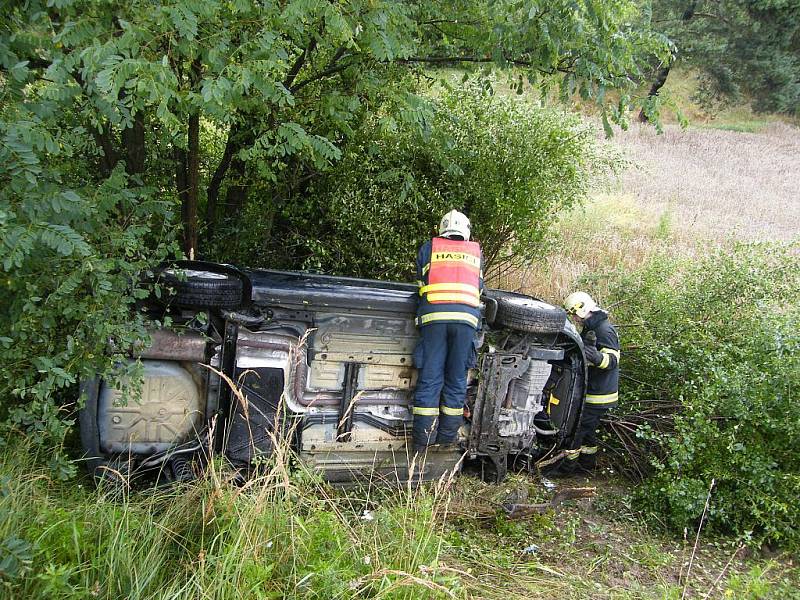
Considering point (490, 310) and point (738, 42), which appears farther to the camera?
point (738, 42)

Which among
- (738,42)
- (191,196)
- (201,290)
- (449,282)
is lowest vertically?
(201,290)

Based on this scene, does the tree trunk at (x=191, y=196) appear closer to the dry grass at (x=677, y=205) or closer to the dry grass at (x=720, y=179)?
the dry grass at (x=677, y=205)

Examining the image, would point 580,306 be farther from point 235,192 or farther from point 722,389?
point 235,192

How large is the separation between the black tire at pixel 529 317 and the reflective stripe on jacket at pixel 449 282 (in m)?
0.27

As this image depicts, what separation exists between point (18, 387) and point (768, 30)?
24.5 m

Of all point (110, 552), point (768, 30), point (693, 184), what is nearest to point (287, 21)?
point (110, 552)

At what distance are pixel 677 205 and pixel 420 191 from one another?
853cm

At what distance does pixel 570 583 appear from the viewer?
350 centimetres

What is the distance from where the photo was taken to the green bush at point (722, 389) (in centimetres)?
454

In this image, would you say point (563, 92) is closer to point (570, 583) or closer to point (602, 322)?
point (602, 322)

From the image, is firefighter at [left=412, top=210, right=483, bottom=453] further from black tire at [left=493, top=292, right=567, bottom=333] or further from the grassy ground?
the grassy ground

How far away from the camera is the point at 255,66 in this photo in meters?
3.20

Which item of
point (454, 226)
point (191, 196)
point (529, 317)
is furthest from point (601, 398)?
point (191, 196)

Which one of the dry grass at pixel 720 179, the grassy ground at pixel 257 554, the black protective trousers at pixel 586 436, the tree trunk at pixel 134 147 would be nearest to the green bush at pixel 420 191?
the tree trunk at pixel 134 147
